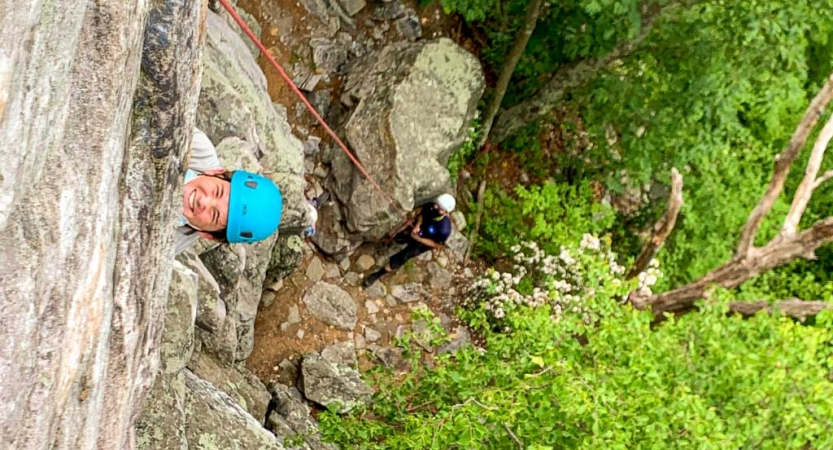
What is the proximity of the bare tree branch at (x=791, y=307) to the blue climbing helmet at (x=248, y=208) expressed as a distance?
5990mm

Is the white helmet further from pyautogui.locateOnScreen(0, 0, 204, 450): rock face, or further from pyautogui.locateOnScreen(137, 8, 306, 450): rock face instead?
Result: pyautogui.locateOnScreen(0, 0, 204, 450): rock face

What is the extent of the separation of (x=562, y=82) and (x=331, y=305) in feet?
17.8

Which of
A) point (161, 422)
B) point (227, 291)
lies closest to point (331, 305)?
point (227, 291)

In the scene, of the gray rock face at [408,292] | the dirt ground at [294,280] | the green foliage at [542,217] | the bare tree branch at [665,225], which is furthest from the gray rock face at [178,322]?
the green foliage at [542,217]

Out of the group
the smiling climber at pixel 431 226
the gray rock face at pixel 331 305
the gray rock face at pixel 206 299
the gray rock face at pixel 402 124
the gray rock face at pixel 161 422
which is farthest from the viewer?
the gray rock face at pixel 331 305

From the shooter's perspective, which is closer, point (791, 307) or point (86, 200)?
point (86, 200)

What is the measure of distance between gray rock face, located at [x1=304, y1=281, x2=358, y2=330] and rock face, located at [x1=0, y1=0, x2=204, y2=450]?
634 cm

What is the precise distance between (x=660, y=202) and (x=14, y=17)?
40.2ft

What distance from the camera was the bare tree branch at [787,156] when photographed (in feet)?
26.1

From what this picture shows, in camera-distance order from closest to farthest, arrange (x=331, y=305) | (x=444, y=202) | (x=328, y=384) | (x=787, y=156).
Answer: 1. (x=787, y=156)
2. (x=328, y=384)
3. (x=444, y=202)
4. (x=331, y=305)

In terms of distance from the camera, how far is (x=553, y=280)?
28.3ft

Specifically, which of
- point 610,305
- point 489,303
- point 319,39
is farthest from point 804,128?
point 319,39

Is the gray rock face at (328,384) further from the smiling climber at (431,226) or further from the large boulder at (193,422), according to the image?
the large boulder at (193,422)

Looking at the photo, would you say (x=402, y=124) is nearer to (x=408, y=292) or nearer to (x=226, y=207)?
(x=408, y=292)
